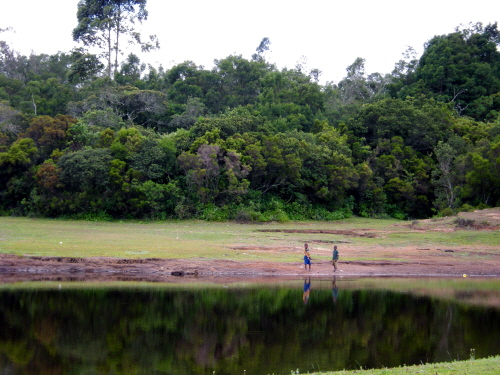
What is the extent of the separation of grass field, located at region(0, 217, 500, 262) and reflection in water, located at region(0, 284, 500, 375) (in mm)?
7978

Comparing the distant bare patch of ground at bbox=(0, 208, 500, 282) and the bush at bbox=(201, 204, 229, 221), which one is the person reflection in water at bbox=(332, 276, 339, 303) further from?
the bush at bbox=(201, 204, 229, 221)

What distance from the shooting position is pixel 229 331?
669 inches

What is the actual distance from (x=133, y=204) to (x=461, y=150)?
1446 inches

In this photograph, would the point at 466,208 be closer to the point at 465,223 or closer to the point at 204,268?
the point at 465,223

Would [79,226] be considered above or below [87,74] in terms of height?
below

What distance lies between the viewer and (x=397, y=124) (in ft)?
209

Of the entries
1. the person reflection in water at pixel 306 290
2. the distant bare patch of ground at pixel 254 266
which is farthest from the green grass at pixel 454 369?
the distant bare patch of ground at pixel 254 266

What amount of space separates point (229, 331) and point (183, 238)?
67.3 feet

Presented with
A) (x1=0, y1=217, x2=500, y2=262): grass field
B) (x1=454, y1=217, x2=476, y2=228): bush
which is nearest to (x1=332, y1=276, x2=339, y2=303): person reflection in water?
(x1=0, y1=217, x2=500, y2=262): grass field

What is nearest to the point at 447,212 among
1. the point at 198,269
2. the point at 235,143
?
the point at 235,143

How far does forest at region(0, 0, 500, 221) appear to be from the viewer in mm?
50156

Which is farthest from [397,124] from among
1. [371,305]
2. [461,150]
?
[371,305]

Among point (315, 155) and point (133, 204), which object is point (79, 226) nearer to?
point (133, 204)

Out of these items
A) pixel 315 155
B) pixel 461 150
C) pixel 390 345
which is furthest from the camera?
pixel 461 150
